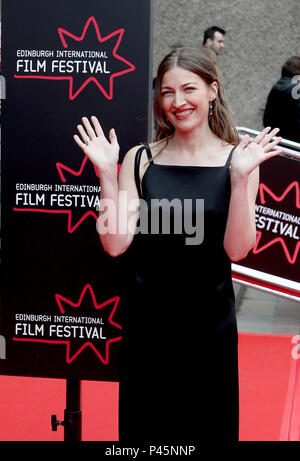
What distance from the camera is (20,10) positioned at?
9.67ft

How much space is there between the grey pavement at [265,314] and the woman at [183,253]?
9.53 feet

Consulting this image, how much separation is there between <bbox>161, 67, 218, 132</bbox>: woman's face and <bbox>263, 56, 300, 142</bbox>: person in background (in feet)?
13.1

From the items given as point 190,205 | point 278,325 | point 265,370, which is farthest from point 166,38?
point 190,205

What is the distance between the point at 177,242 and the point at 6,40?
122cm

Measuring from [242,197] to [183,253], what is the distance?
0.90ft

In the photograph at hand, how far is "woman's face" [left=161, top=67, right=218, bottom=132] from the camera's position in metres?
2.39

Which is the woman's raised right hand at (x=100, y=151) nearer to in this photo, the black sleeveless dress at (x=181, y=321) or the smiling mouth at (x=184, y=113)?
the black sleeveless dress at (x=181, y=321)

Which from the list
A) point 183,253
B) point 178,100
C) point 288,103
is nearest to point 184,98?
point 178,100

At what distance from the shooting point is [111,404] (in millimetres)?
4012

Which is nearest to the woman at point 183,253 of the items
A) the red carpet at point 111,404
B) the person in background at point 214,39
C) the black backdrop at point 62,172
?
the black backdrop at point 62,172

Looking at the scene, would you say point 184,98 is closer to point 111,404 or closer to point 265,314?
point 111,404

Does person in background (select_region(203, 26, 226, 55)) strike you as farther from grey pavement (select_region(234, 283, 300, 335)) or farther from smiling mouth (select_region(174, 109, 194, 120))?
smiling mouth (select_region(174, 109, 194, 120))

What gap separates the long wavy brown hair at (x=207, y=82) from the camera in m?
2.40

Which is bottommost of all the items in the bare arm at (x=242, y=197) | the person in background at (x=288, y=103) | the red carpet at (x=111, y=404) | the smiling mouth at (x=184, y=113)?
the red carpet at (x=111, y=404)
